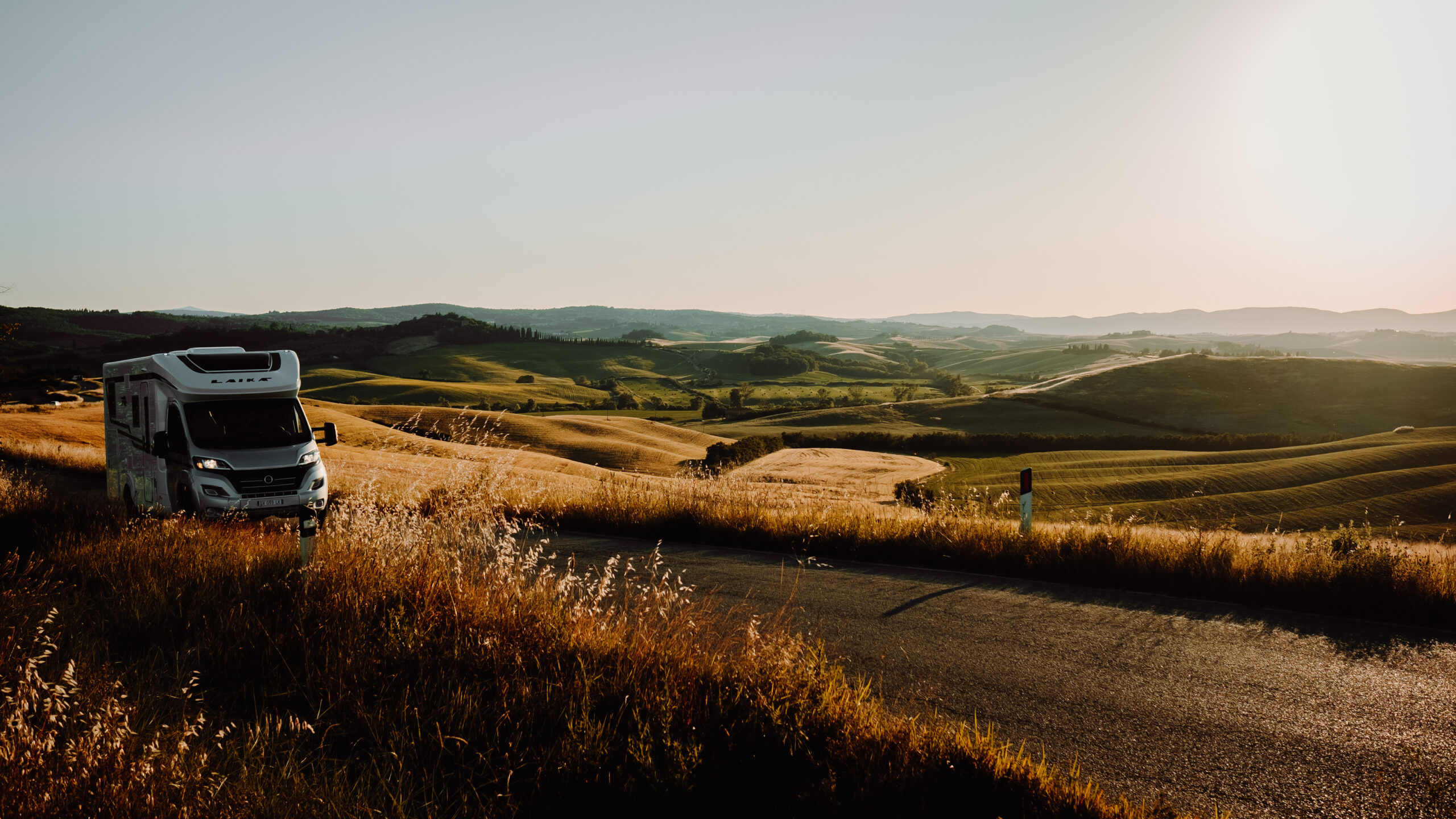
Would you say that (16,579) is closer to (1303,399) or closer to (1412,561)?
(1412,561)

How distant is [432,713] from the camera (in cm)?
486

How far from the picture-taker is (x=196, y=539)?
9078 millimetres

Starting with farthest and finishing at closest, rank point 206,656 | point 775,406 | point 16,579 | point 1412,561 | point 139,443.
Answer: point 775,406 → point 139,443 → point 1412,561 → point 16,579 → point 206,656

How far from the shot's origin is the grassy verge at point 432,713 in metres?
3.92

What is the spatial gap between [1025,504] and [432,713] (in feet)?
33.2

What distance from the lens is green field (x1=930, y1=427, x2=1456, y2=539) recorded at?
45.7m

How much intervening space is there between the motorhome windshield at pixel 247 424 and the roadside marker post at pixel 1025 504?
12.4 metres

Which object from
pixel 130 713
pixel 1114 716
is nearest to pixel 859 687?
pixel 1114 716

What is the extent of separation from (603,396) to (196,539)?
433ft

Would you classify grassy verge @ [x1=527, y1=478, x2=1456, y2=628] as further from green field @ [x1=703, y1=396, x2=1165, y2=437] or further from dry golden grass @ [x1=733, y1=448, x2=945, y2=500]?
green field @ [x1=703, y1=396, x2=1165, y2=437]

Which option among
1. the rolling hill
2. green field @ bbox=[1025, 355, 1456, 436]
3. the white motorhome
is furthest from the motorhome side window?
green field @ bbox=[1025, 355, 1456, 436]

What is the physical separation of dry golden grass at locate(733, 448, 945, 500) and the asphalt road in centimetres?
3316

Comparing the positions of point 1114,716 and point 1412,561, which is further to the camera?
point 1412,561

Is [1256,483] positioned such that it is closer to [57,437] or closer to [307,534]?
[307,534]
